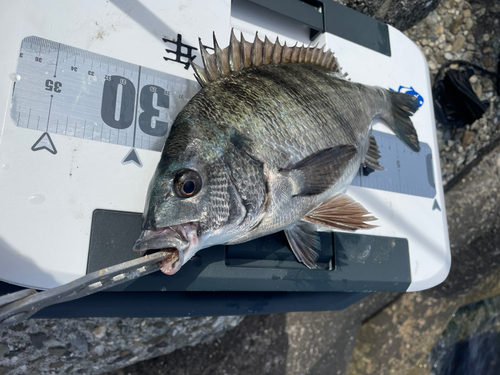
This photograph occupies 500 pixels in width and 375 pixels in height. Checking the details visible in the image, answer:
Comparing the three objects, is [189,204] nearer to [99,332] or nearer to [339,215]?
[339,215]

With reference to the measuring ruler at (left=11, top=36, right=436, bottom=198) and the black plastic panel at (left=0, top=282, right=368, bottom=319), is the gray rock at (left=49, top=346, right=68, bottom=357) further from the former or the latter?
the measuring ruler at (left=11, top=36, right=436, bottom=198)

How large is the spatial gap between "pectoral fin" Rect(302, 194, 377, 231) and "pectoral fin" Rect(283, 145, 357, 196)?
4.9 inches

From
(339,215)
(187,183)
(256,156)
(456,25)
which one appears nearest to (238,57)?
(256,156)

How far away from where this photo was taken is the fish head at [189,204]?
0.72m

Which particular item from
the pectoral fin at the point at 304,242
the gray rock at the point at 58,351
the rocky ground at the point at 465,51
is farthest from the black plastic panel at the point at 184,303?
the rocky ground at the point at 465,51

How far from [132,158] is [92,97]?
0.65 ft

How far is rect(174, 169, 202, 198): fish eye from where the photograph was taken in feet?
2.47

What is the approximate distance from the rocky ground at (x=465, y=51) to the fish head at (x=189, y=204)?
72.2 inches

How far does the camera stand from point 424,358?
7.32ft

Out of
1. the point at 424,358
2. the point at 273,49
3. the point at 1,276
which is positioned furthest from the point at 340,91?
the point at 424,358

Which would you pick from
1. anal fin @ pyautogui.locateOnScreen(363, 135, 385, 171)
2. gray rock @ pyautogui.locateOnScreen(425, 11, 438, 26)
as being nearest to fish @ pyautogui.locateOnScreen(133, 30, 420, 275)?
anal fin @ pyautogui.locateOnScreen(363, 135, 385, 171)

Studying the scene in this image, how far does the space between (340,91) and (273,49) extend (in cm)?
26

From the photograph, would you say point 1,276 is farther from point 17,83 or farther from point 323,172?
point 323,172

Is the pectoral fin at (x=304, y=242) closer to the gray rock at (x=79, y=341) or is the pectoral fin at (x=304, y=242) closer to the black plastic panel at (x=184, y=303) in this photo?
the black plastic panel at (x=184, y=303)
